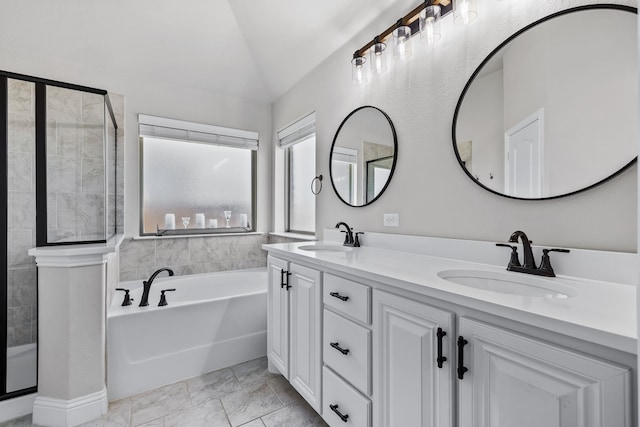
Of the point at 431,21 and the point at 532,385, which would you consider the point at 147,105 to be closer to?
the point at 431,21

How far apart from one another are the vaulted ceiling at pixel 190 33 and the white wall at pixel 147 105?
0.06m

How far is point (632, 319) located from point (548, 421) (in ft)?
0.97

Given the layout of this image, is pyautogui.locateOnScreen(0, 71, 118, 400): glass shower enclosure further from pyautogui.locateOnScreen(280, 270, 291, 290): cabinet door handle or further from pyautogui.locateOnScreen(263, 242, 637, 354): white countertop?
pyautogui.locateOnScreen(263, 242, 637, 354): white countertop

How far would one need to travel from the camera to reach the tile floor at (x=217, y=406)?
1.62 meters

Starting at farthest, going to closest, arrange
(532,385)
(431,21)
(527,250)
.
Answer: (431,21)
(527,250)
(532,385)


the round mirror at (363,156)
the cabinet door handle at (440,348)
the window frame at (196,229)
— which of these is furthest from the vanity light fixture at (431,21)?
the window frame at (196,229)

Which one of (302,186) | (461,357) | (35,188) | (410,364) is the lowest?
(410,364)

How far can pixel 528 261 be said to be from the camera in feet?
3.73

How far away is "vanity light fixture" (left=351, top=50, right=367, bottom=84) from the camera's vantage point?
203 cm

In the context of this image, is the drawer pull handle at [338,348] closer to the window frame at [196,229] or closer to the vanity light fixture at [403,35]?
the vanity light fixture at [403,35]

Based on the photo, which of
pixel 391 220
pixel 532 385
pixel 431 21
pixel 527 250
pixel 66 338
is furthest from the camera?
pixel 391 220

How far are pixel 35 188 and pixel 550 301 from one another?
263 centimetres

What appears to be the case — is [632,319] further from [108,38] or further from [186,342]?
[108,38]

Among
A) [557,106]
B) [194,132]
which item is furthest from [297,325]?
[194,132]
